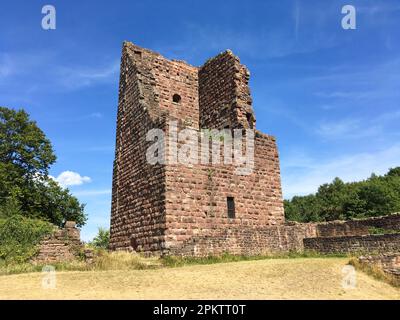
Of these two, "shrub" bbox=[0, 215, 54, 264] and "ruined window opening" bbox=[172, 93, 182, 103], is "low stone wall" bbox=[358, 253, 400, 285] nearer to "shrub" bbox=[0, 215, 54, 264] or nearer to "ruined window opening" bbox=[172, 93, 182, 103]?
"shrub" bbox=[0, 215, 54, 264]

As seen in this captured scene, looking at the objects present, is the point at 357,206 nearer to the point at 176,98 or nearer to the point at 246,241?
the point at 176,98

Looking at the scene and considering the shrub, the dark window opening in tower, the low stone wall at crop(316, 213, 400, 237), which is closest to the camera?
the shrub

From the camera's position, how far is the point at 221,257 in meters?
13.4

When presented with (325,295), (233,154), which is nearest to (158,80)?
(233,154)

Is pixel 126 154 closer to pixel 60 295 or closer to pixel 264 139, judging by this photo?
pixel 264 139

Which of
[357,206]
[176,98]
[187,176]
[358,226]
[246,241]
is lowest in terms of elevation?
[246,241]

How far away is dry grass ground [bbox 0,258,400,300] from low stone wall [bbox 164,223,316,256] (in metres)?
2.09

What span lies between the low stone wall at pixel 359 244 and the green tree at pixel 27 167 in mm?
18092

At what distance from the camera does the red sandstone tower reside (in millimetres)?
14167

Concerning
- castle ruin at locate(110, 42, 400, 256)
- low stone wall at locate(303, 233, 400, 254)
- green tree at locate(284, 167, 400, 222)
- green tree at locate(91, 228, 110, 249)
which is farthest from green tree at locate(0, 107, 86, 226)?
green tree at locate(284, 167, 400, 222)

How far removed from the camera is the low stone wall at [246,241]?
1335 cm

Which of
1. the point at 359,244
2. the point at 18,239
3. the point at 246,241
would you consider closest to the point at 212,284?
the point at 246,241

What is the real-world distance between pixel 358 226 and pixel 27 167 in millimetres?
21341

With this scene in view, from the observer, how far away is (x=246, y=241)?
14.6m
